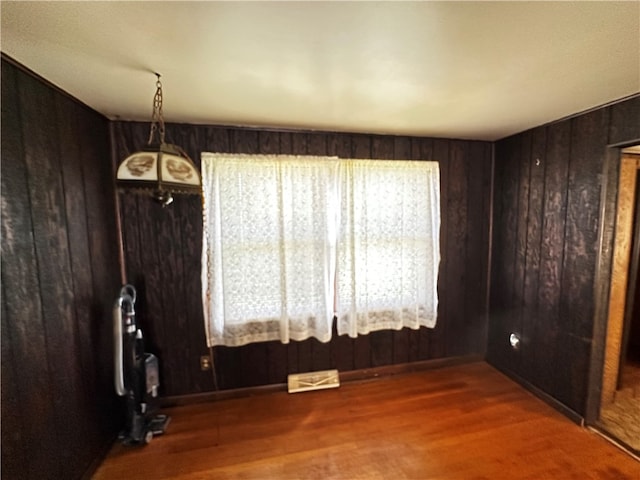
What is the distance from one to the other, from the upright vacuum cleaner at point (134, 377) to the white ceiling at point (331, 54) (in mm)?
1286

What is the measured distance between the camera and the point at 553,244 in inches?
88.7

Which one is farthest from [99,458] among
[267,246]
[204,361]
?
[267,246]

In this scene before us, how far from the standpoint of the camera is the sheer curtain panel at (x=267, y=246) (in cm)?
224

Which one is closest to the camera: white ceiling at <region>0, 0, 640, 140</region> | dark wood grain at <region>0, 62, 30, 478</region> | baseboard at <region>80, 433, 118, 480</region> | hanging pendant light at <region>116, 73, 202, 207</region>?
white ceiling at <region>0, 0, 640, 140</region>

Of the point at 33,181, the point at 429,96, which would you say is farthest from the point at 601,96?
the point at 33,181

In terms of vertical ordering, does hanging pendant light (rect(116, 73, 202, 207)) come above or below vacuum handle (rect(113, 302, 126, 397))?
above

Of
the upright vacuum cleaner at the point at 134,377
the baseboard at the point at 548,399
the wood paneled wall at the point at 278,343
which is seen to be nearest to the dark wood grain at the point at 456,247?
the wood paneled wall at the point at 278,343

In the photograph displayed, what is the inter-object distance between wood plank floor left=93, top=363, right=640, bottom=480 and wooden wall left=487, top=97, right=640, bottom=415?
1.14 feet

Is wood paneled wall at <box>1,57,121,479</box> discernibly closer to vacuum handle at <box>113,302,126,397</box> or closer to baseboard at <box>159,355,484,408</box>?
vacuum handle at <box>113,302,126,397</box>

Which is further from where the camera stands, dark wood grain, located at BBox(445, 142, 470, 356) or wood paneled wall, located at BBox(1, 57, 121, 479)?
dark wood grain, located at BBox(445, 142, 470, 356)

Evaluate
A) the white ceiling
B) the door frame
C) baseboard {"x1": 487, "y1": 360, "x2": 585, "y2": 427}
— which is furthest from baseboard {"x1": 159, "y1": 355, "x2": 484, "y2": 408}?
the white ceiling

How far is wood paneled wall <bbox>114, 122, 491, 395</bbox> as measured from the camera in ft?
7.34

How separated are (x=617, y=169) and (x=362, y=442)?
239cm

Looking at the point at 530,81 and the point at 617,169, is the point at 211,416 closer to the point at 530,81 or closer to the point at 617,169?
the point at 530,81
